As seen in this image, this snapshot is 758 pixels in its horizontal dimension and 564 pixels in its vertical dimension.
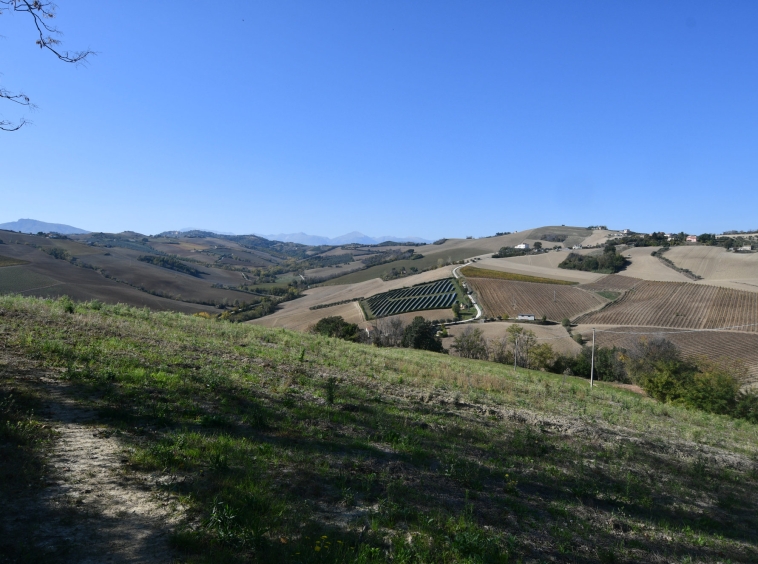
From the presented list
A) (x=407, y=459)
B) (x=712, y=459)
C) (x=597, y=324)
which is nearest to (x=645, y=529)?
(x=407, y=459)

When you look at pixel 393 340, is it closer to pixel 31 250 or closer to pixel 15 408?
pixel 15 408

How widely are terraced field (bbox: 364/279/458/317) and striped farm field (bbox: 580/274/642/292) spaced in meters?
27.8

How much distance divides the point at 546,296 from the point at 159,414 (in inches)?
3236

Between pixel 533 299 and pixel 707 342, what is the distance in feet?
94.7

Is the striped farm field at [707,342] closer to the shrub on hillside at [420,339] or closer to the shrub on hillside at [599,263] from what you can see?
the shrub on hillside at [420,339]

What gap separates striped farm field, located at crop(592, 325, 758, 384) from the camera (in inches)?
1937

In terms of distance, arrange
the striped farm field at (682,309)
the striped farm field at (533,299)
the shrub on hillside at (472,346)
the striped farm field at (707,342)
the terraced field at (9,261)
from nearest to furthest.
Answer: the striped farm field at (707,342), the shrub on hillside at (472,346), the striped farm field at (682,309), the terraced field at (9,261), the striped farm field at (533,299)

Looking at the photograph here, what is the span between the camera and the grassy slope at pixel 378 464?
5.59m

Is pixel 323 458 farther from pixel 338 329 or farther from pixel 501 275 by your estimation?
pixel 501 275

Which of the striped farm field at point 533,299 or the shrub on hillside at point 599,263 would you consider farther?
the shrub on hillside at point 599,263

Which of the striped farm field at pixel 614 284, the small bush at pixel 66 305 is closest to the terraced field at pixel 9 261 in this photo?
the small bush at pixel 66 305

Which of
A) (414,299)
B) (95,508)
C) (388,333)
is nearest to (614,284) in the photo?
(414,299)

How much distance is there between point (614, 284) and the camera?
289 feet

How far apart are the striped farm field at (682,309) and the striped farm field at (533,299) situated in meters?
3.53
